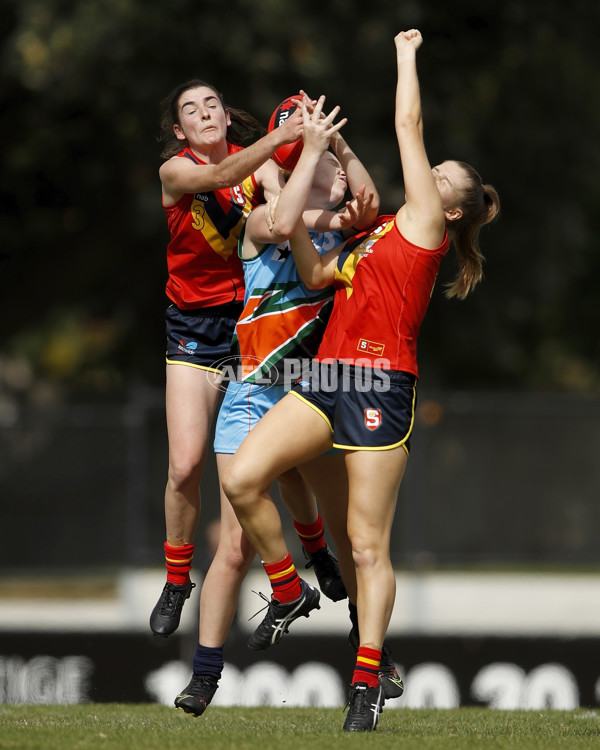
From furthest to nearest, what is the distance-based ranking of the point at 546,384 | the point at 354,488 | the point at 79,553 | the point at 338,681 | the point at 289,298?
1. the point at 546,384
2. the point at 79,553
3. the point at 338,681
4. the point at 289,298
5. the point at 354,488

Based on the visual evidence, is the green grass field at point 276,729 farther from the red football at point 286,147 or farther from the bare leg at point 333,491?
the red football at point 286,147

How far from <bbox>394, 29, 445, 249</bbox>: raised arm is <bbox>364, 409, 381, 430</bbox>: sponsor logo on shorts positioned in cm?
78

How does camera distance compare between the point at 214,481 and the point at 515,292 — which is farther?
the point at 515,292

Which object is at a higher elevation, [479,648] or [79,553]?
[479,648]

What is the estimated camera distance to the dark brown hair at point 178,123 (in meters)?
6.13

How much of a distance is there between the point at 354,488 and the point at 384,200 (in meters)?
9.41

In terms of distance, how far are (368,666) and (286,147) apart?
8.06 feet

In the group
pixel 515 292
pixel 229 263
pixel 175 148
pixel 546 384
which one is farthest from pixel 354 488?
pixel 546 384

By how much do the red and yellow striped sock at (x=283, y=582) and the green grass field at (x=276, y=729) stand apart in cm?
60

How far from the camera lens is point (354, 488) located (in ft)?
17.9

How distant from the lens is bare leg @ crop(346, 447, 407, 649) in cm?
542

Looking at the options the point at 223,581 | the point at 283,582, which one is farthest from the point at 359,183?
the point at 223,581

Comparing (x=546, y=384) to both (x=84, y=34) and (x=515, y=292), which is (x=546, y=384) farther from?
(x=84, y=34)

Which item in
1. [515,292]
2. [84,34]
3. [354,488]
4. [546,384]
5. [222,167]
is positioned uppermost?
[84,34]
